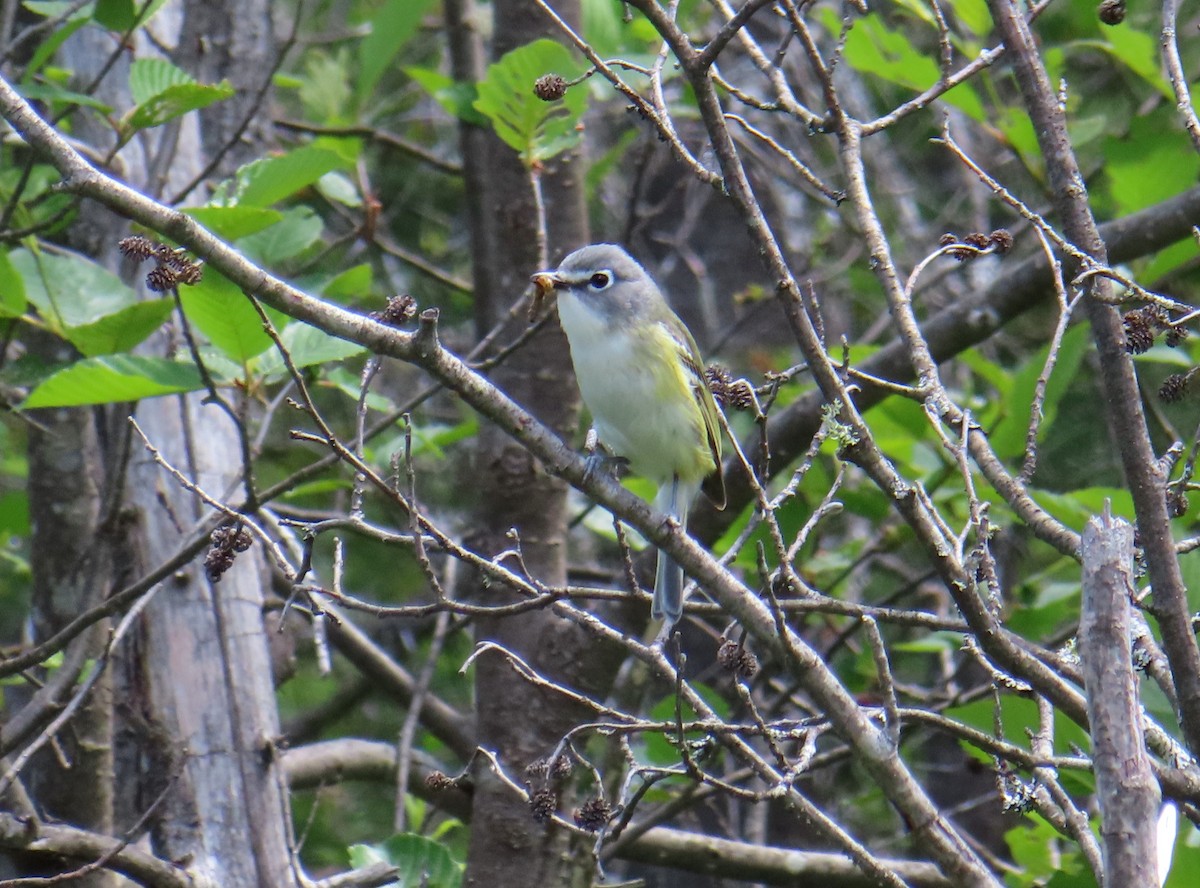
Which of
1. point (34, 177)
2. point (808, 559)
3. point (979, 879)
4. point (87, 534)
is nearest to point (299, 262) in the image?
point (34, 177)

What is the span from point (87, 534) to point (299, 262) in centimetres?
195

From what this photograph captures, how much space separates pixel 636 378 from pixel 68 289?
1.49 metres

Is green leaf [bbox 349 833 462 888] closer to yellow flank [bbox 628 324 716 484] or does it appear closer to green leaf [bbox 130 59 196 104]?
yellow flank [bbox 628 324 716 484]

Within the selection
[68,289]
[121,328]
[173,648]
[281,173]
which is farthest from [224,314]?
[173,648]

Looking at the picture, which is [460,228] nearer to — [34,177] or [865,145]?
[865,145]

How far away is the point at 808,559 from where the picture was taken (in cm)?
441

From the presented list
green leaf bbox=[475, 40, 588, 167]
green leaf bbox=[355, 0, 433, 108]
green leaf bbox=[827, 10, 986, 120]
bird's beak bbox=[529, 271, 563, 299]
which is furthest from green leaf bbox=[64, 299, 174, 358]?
green leaf bbox=[827, 10, 986, 120]

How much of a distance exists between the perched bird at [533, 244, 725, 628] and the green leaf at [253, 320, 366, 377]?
80 cm

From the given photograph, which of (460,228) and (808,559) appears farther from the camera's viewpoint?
(460,228)

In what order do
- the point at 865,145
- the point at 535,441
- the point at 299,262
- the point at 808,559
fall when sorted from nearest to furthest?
1. the point at 535,441
2. the point at 808,559
3. the point at 299,262
4. the point at 865,145

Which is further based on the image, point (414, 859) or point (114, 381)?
point (414, 859)

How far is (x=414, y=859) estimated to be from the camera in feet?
9.95

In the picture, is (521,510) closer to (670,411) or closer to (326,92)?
(670,411)

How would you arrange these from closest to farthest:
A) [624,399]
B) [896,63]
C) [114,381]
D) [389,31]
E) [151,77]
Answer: [114,381]
[151,77]
[624,399]
[896,63]
[389,31]
